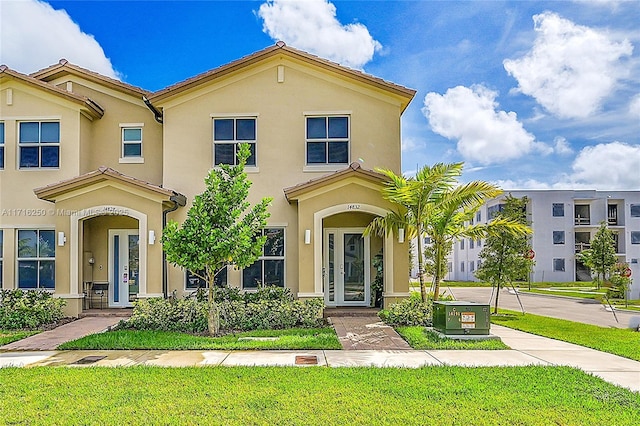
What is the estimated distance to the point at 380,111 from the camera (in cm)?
1666

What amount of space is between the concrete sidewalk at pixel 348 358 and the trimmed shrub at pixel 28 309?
141 inches

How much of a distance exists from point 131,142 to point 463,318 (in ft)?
40.0

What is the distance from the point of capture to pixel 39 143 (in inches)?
651

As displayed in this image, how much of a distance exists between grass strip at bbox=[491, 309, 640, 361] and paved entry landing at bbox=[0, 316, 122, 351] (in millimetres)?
11546

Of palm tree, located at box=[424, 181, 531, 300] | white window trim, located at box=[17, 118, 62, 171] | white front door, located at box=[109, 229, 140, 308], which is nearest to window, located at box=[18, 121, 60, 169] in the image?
white window trim, located at box=[17, 118, 62, 171]

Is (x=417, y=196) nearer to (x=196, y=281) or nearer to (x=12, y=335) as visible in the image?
(x=196, y=281)

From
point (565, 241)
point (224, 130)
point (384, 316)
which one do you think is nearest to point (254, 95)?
point (224, 130)

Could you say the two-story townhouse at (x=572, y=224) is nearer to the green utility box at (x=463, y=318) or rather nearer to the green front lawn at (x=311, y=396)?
the green utility box at (x=463, y=318)

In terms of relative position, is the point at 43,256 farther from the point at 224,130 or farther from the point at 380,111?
the point at 380,111

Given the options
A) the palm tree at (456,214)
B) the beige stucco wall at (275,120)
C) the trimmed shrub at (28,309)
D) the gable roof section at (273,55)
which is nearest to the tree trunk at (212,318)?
the beige stucco wall at (275,120)

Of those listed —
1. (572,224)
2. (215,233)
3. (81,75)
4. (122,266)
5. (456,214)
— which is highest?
(81,75)

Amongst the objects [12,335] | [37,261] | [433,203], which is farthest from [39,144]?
[433,203]

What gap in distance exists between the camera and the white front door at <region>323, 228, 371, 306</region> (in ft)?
54.6

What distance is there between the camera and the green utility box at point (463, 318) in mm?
11727
